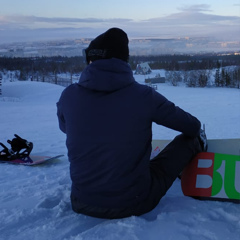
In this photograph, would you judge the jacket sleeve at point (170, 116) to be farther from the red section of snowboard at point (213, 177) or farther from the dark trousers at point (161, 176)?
the red section of snowboard at point (213, 177)

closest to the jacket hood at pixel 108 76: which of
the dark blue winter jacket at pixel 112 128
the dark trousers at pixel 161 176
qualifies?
the dark blue winter jacket at pixel 112 128

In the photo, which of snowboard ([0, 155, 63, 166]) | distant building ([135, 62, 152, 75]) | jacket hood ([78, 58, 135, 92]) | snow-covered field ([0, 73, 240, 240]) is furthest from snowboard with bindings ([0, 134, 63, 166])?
distant building ([135, 62, 152, 75])

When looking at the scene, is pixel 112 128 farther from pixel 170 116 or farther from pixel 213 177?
pixel 213 177

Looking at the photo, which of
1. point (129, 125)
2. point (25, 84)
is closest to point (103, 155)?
point (129, 125)

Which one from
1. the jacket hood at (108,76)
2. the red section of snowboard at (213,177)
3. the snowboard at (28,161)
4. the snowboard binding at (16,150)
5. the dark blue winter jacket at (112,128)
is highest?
the jacket hood at (108,76)

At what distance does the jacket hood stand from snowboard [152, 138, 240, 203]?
1071mm

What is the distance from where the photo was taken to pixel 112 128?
2137 millimetres

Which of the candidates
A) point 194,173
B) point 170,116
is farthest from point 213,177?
point 170,116

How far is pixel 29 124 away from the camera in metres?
9.00

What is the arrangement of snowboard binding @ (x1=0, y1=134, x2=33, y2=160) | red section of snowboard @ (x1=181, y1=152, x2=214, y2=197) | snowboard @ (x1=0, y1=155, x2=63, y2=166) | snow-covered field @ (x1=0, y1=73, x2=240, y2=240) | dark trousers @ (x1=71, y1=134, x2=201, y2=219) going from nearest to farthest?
snow-covered field @ (x1=0, y1=73, x2=240, y2=240) → dark trousers @ (x1=71, y1=134, x2=201, y2=219) → red section of snowboard @ (x1=181, y1=152, x2=214, y2=197) → snowboard @ (x1=0, y1=155, x2=63, y2=166) → snowboard binding @ (x1=0, y1=134, x2=33, y2=160)

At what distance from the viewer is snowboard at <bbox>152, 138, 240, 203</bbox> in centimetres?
264

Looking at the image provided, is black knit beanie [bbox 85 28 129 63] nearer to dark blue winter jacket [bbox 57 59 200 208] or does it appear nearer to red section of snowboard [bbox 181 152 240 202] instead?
dark blue winter jacket [bbox 57 59 200 208]

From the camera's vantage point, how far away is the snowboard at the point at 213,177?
8.65ft

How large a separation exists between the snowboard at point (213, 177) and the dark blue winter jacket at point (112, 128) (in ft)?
1.98
